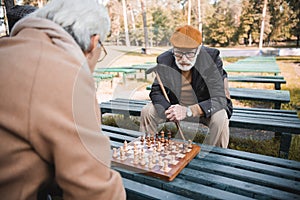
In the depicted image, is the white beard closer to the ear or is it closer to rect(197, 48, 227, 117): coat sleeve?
rect(197, 48, 227, 117): coat sleeve

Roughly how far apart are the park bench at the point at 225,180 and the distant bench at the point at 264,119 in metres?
0.54

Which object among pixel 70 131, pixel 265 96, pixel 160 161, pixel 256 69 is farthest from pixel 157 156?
pixel 256 69

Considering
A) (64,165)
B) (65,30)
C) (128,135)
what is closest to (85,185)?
(64,165)

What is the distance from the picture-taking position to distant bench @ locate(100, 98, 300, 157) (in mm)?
1836

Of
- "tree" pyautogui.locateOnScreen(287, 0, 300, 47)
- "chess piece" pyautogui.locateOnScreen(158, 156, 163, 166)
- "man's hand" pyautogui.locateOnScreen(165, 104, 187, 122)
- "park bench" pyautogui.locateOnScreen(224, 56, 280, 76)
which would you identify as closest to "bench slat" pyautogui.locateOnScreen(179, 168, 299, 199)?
"chess piece" pyautogui.locateOnScreen(158, 156, 163, 166)

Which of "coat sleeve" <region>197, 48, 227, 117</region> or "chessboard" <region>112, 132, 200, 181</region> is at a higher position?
"coat sleeve" <region>197, 48, 227, 117</region>

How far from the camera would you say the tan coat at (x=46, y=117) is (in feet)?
1.82

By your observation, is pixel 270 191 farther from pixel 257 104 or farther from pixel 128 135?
pixel 257 104

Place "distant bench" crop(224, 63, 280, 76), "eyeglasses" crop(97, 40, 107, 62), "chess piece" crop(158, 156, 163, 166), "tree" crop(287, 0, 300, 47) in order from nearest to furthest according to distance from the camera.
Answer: "eyeglasses" crop(97, 40, 107, 62) → "chess piece" crop(158, 156, 163, 166) → "distant bench" crop(224, 63, 280, 76) → "tree" crop(287, 0, 300, 47)

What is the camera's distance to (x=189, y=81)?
201 cm

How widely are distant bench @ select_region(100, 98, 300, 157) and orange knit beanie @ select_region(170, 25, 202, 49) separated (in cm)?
67

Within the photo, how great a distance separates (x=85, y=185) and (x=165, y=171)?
2.20 ft

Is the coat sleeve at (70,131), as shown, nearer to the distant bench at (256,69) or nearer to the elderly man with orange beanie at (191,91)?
the elderly man with orange beanie at (191,91)

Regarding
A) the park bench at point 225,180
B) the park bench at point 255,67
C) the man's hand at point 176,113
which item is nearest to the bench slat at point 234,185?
the park bench at point 225,180
